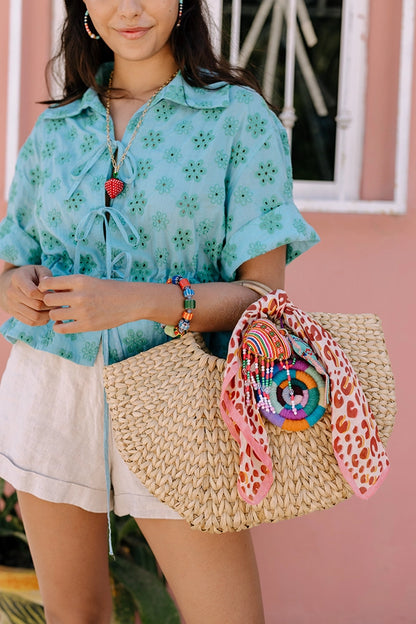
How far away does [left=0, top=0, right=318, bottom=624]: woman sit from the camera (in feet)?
4.92

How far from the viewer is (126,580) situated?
2557 mm

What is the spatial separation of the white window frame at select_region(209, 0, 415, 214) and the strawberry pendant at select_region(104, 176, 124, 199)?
97 centimetres

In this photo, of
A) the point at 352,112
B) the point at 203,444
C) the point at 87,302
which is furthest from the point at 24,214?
the point at 352,112

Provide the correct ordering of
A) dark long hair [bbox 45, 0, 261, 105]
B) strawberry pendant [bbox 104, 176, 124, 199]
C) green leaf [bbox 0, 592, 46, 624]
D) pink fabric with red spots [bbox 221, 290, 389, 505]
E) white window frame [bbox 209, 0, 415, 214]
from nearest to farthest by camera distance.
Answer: pink fabric with red spots [bbox 221, 290, 389, 505] < strawberry pendant [bbox 104, 176, 124, 199] < dark long hair [bbox 45, 0, 261, 105] < white window frame [bbox 209, 0, 415, 214] < green leaf [bbox 0, 592, 46, 624]

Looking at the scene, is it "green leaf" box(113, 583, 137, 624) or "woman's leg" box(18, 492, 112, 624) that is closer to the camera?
"woman's leg" box(18, 492, 112, 624)

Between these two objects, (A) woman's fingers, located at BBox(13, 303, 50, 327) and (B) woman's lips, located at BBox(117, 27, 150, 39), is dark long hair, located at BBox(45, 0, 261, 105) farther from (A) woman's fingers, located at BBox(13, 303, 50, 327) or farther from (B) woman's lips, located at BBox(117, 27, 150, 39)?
(A) woman's fingers, located at BBox(13, 303, 50, 327)

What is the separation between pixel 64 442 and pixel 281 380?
50cm

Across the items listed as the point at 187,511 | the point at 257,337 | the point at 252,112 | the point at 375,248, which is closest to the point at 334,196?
the point at 375,248

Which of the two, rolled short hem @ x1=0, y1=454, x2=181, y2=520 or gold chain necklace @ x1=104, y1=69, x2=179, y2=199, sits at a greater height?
gold chain necklace @ x1=104, y1=69, x2=179, y2=199

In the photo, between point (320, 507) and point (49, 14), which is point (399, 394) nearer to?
point (320, 507)

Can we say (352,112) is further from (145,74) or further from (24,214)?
(24,214)

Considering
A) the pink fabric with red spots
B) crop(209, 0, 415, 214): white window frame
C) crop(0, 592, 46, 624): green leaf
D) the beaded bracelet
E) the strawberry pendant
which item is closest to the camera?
the pink fabric with red spots

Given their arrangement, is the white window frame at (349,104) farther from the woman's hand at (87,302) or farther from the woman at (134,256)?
the woman's hand at (87,302)

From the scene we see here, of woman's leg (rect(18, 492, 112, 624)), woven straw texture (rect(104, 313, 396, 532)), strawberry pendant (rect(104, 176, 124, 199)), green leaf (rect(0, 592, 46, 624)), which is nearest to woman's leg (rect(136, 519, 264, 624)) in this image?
woven straw texture (rect(104, 313, 396, 532))
